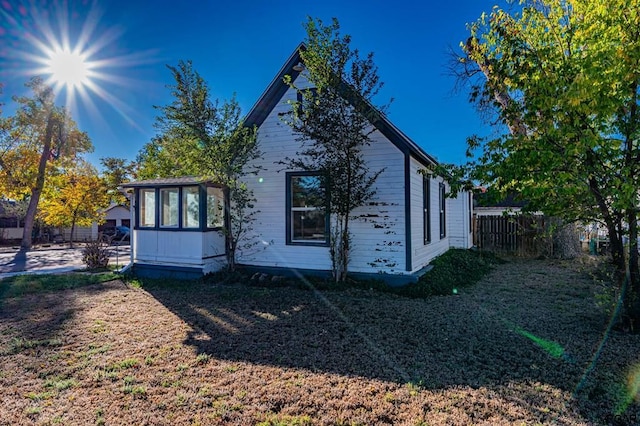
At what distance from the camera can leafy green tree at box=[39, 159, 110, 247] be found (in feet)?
78.3

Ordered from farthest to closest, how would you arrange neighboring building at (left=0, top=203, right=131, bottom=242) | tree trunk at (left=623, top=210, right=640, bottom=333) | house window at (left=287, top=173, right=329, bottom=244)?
neighboring building at (left=0, top=203, right=131, bottom=242) → house window at (left=287, top=173, right=329, bottom=244) → tree trunk at (left=623, top=210, right=640, bottom=333)

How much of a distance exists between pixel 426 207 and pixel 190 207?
6784mm

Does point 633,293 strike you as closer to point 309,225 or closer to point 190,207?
point 309,225

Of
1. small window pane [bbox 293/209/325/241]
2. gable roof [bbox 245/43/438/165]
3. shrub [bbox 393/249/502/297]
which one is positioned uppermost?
gable roof [bbox 245/43/438/165]

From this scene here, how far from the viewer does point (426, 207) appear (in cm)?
1016

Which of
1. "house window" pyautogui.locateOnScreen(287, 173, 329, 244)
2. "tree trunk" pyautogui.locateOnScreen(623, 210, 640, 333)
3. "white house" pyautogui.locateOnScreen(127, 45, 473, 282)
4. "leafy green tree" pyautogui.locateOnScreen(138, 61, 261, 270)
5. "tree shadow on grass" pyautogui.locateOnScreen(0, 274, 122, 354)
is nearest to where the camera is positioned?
"tree trunk" pyautogui.locateOnScreen(623, 210, 640, 333)

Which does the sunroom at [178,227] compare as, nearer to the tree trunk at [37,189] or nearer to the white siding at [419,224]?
the white siding at [419,224]

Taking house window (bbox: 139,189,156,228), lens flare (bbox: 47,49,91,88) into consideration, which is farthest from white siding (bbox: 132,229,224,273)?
lens flare (bbox: 47,49,91,88)

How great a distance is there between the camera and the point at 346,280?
827 cm

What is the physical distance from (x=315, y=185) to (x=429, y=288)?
3.65 metres

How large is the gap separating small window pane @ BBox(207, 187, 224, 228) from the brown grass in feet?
9.58

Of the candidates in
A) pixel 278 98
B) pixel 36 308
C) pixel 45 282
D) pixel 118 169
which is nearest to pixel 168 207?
pixel 45 282

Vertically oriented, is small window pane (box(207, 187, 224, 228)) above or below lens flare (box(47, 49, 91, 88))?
below

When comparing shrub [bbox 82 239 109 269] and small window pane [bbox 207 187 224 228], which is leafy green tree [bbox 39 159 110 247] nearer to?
shrub [bbox 82 239 109 269]
